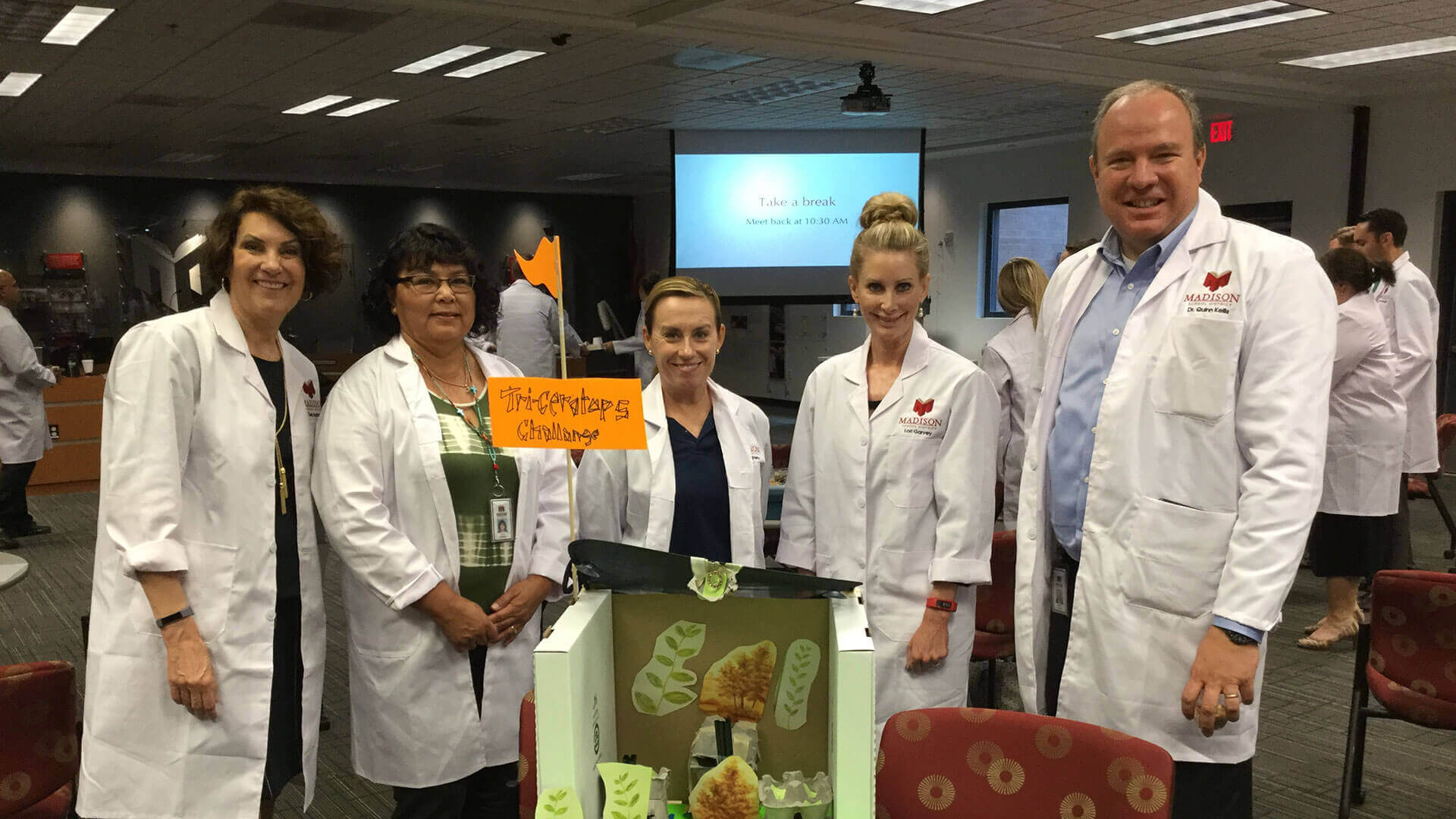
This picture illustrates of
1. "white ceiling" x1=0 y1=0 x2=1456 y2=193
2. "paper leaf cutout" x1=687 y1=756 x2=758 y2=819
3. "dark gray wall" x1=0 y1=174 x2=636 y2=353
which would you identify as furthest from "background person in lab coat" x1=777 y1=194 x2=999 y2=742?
"dark gray wall" x1=0 y1=174 x2=636 y2=353

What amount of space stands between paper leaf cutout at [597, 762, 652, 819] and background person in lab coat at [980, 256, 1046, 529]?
2703mm

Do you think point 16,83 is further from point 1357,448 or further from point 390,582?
point 1357,448

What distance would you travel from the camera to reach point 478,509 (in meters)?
2.09

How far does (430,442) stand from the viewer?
2.04 m

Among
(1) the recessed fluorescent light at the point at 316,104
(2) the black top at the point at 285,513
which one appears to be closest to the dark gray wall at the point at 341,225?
(1) the recessed fluorescent light at the point at 316,104

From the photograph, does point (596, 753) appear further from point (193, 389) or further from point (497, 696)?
point (193, 389)

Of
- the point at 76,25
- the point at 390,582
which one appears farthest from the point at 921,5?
the point at 390,582

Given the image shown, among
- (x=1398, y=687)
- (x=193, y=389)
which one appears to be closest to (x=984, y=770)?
(x=193, y=389)

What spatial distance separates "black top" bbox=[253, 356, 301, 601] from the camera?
2020 millimetres

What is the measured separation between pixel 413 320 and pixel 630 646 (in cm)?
109

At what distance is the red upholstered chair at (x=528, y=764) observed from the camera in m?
1.42

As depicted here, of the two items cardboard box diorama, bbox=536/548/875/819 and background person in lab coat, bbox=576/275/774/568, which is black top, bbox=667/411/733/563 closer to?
background person in lab coat, bbox=576/275/774/568

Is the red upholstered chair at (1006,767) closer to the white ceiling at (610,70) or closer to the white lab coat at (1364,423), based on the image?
the white lab coat at (1364,423)

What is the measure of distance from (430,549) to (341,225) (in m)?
14.0
